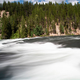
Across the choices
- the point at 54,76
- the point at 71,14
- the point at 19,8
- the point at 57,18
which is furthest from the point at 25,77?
the point at 19,8

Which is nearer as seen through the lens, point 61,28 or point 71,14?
point 61,28

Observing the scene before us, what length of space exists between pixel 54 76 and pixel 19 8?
83.8m

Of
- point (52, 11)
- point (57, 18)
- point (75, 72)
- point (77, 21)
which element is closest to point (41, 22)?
→ point (57, 18)

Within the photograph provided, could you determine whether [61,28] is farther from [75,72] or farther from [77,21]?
[75,72]

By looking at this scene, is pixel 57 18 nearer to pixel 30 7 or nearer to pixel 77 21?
pixel 77 21

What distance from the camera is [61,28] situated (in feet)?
158

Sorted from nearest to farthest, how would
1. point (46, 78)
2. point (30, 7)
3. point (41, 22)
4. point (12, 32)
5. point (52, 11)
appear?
point (46, 78) < point (12, 32) < point (41, 22) < point (52, 11) < point (30, 7)

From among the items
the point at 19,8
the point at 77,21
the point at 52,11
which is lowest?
the point at 77,21

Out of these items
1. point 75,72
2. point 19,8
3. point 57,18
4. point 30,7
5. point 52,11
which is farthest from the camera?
point 30,7

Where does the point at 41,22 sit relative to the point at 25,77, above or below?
above

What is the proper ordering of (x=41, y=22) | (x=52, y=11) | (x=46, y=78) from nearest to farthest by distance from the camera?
(x=46, y=78) < (x=41, y=22) < (x=52, y=11)

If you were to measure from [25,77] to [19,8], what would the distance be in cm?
8361

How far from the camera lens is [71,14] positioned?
6325cm

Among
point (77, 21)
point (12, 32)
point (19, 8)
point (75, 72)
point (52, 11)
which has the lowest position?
point (75, 72)
